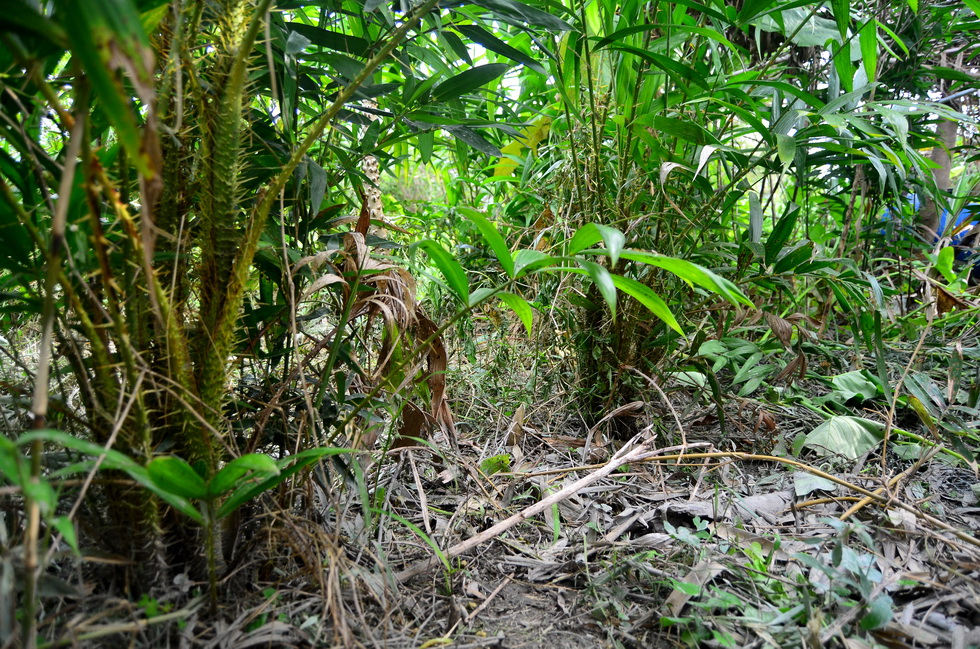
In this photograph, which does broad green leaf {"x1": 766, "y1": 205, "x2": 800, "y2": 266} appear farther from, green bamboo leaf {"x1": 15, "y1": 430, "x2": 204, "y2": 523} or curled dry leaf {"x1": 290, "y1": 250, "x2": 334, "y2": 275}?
green bamboo leaf {"x1": 15, "y1": 430, "x2": 204, "y2": 523}

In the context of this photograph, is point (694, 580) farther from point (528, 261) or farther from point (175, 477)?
point (175, 477)

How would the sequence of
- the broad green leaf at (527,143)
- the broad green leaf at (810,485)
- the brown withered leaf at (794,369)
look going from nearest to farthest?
the broad green leaf at (810,485) < the brown withered leaf at (794,369) < the broad green leaf at (527,143)

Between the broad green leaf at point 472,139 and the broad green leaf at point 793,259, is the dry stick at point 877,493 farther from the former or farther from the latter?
the broad green leaf at point 472,139

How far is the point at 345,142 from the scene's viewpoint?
1.14 metres

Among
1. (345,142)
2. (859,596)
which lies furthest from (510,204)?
(859,596)

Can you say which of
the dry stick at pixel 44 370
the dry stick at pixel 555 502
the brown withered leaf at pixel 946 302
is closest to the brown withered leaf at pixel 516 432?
the dry stick at pixel 555 502

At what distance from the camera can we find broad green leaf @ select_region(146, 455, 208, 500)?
41cm

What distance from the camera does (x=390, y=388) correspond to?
2.41 ft

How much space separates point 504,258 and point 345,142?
74 centimetres

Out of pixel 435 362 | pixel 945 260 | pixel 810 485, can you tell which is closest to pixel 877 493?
pixel 810 485

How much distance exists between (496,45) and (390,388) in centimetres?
46

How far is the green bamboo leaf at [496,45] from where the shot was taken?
0.72 m

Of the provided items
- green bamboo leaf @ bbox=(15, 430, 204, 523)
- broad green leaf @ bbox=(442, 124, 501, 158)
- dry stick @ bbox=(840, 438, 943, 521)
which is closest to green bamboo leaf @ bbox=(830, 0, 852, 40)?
broad green leaf @ bbox=(442, 124, 501, 158)

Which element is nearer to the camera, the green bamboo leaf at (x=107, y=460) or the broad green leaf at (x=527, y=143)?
the green bamboo leaf at (x=107, y=460)
